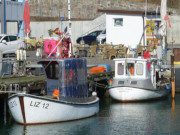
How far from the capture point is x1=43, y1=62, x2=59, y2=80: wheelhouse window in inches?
854

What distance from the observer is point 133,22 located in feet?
129

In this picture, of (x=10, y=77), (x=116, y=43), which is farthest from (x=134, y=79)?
(x=116, y=43)

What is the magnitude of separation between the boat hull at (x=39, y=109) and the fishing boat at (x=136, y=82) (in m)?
6.67

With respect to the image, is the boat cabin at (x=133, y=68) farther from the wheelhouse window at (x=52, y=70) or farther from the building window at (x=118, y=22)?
the building window at (x=118, y=22)

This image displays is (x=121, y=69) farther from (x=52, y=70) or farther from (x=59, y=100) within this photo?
(x=59, y=100)

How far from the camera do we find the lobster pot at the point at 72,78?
20562 mm

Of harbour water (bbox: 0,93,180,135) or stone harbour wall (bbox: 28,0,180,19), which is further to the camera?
stone harbour wall (bbox: 28,0,180,19)

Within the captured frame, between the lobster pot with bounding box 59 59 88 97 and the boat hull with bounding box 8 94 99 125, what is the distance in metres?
0.77

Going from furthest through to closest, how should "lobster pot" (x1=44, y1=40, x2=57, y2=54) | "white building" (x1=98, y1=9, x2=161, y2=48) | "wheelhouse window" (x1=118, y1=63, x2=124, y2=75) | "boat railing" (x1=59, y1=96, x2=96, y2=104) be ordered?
"white building" (x1=98, y1=9, x2=161, y2=48) < "wheelhouse window" (x1=118, y1=63, x2=124, y2=75) < "lobster pot" (x1=44, y1=40, x2=57, y2=54) < "boat railing" (x1=59, y1=96, x2=96, y2=104)

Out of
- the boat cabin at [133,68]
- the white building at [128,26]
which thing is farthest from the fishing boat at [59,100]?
the white building at [128,26]

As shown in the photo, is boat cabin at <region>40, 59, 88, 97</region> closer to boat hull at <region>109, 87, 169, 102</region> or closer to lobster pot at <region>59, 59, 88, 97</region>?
lobster pot at <region>59, 59, 88, 97</region>

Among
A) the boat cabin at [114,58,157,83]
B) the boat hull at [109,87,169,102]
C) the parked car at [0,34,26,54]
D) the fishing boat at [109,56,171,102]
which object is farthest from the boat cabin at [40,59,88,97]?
the parked car at [0,34,26,54]

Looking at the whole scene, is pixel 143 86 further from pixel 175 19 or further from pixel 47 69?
pixel 175 19

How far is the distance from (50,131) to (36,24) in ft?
98.3
